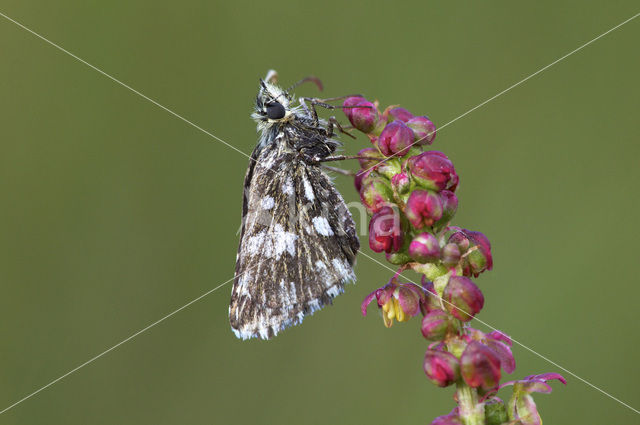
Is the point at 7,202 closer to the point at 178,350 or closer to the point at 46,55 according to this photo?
the point at 46,55

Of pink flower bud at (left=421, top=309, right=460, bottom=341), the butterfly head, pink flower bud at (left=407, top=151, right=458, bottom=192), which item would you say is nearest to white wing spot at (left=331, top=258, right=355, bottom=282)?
the butterfly head

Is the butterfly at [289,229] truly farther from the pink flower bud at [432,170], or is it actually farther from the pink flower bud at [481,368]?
the pink flower bud at [481,368]

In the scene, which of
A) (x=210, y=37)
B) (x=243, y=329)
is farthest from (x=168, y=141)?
(x=243, y=329)

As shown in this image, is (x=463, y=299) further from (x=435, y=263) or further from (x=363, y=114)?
(x=363, y=114)

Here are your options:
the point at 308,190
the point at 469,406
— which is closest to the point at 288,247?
the point at 308,190

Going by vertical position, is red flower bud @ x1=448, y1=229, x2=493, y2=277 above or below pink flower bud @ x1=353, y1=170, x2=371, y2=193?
below

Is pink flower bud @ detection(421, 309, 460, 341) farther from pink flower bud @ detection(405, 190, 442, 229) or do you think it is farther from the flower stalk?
pink flower bud @ detection(405, 190, 442, 229)
